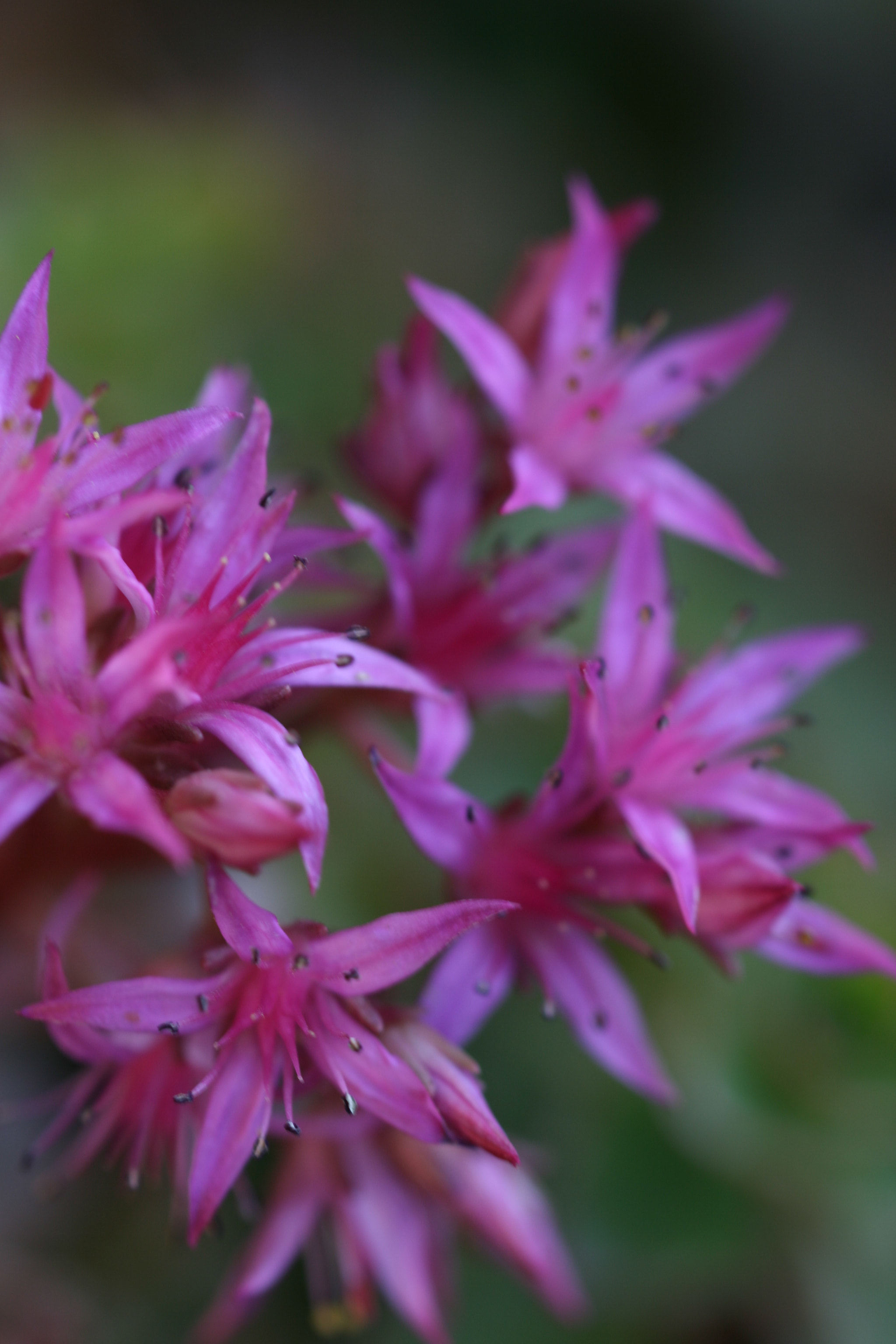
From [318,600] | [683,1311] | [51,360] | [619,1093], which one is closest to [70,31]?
[51,360]

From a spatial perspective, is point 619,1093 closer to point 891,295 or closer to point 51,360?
point 51,360

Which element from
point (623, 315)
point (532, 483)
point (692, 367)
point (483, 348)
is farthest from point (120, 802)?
point (623, 315)

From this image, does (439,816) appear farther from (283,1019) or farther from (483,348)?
(483,348)

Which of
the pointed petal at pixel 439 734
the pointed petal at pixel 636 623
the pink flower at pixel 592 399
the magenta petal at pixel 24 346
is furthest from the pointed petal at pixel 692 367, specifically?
the magenta petal at pixel 24 346

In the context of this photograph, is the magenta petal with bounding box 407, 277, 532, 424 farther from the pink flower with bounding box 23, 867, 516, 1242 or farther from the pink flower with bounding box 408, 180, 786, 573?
the pink flower with bounding box 23, 867, 516, 1242

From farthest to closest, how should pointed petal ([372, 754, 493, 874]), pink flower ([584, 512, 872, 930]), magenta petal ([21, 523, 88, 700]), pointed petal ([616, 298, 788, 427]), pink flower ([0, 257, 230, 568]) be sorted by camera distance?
pointed petal ([616, 298, 788, 427]), pink flower ([584, 512, 872, 930]), pointed petal ([372, 754, 493, 874]), pink flower ([0, 257, 230, 568]), magenta petal ([21, 523, 88, 700])

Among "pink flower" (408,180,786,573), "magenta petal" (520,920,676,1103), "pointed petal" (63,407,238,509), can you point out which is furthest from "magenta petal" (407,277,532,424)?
"magenta petal" (520,920,676,1103)

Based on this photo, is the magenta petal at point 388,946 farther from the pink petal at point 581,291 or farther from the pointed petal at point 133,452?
the pink petal at point 581,291
